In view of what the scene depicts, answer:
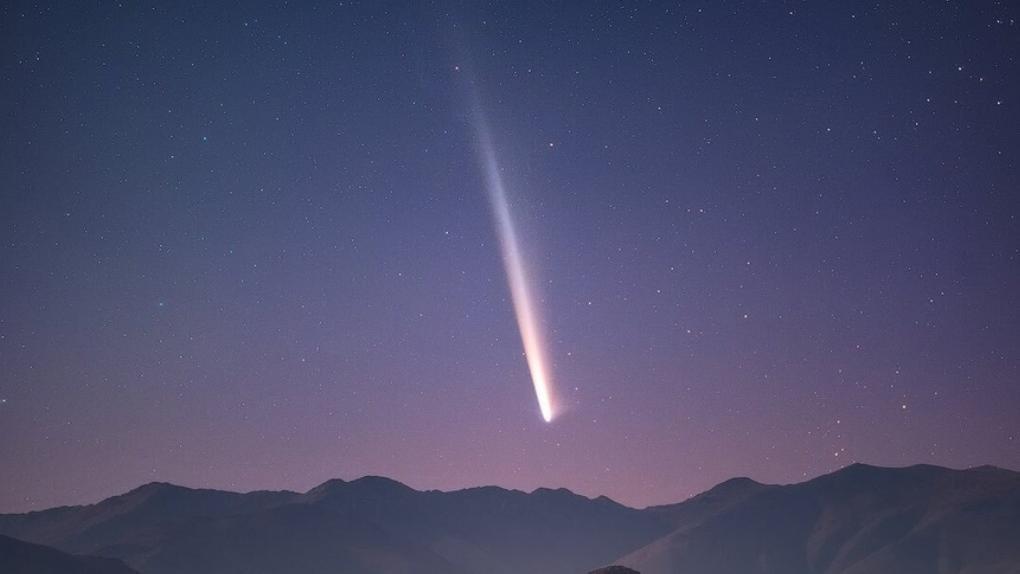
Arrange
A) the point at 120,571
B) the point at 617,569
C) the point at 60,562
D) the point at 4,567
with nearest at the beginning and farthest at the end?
the point at 617,569 < the point at 4,567 < the point at 60,562 < the point at 120,571

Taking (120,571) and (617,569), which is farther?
(120,571)

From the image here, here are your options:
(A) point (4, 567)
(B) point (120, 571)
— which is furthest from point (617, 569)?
(B) point (120, 571)

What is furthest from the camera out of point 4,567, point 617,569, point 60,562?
point 60,562

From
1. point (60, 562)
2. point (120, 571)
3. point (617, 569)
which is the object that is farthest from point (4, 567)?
point (617, 569)

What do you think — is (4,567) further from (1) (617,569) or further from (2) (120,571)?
(1) (617,569)

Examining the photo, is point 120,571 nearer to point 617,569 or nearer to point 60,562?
point 60,562

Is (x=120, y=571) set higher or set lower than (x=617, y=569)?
higher
